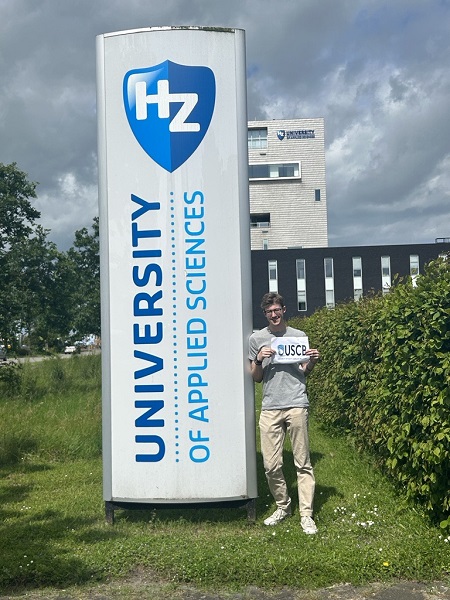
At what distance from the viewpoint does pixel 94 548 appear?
5125mm

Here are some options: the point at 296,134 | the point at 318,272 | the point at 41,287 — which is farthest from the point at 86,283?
the point at 296,134

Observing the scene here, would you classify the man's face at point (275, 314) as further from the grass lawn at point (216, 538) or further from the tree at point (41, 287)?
the tree at point (41, 287)

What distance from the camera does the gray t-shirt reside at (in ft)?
18.9

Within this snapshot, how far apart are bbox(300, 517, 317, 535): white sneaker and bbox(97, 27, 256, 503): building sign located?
1.66ft

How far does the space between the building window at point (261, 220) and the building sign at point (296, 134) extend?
9496 mm

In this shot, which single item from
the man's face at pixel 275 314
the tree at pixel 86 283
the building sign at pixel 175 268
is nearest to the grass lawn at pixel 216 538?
the building sign at pixel 175 268

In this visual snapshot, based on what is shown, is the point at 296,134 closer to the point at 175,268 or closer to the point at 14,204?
the point at 14,204

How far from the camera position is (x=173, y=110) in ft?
19.2

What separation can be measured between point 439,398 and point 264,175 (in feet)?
248

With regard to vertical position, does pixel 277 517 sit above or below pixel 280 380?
below

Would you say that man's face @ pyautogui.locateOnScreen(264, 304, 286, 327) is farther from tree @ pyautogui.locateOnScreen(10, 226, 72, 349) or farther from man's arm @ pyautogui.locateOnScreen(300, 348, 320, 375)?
tree @ pyautogui.locateOnScreen(10, 226, 72, 349)

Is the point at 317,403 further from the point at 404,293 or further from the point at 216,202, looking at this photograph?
the point at 216,202

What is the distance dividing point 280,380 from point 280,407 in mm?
231

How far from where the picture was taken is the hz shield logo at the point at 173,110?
229 inches
